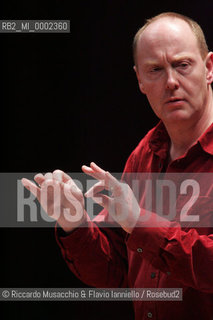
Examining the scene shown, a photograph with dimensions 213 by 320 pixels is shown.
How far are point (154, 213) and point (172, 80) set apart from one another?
401mm

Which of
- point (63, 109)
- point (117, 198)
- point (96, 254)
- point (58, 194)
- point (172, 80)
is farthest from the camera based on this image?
point (63, 109)

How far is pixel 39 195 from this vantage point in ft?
4.62

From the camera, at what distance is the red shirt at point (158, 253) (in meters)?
1.27

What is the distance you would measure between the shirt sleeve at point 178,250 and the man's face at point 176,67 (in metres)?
0.37

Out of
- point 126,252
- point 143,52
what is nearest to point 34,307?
point 126,252

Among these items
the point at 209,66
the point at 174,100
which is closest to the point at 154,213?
the point at 174,100

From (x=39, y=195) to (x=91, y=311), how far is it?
89cm

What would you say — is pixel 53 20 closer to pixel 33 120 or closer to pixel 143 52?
pixel 33 120

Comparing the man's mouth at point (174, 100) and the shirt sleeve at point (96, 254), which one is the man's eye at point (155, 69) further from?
the shirt sleeve at point (96, 254)

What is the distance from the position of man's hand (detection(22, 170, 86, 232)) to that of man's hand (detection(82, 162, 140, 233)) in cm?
A: 12

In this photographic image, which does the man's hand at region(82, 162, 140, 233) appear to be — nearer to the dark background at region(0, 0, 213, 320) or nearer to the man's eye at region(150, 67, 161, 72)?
the man's eye at region(150, 67, 161, 72)

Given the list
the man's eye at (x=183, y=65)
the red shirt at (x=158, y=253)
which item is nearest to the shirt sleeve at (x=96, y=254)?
the red shirt at (x=158, y=253)

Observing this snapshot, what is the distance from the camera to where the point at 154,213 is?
1312 millimetres

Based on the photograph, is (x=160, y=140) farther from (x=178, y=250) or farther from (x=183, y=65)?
(x=178, y=250)
